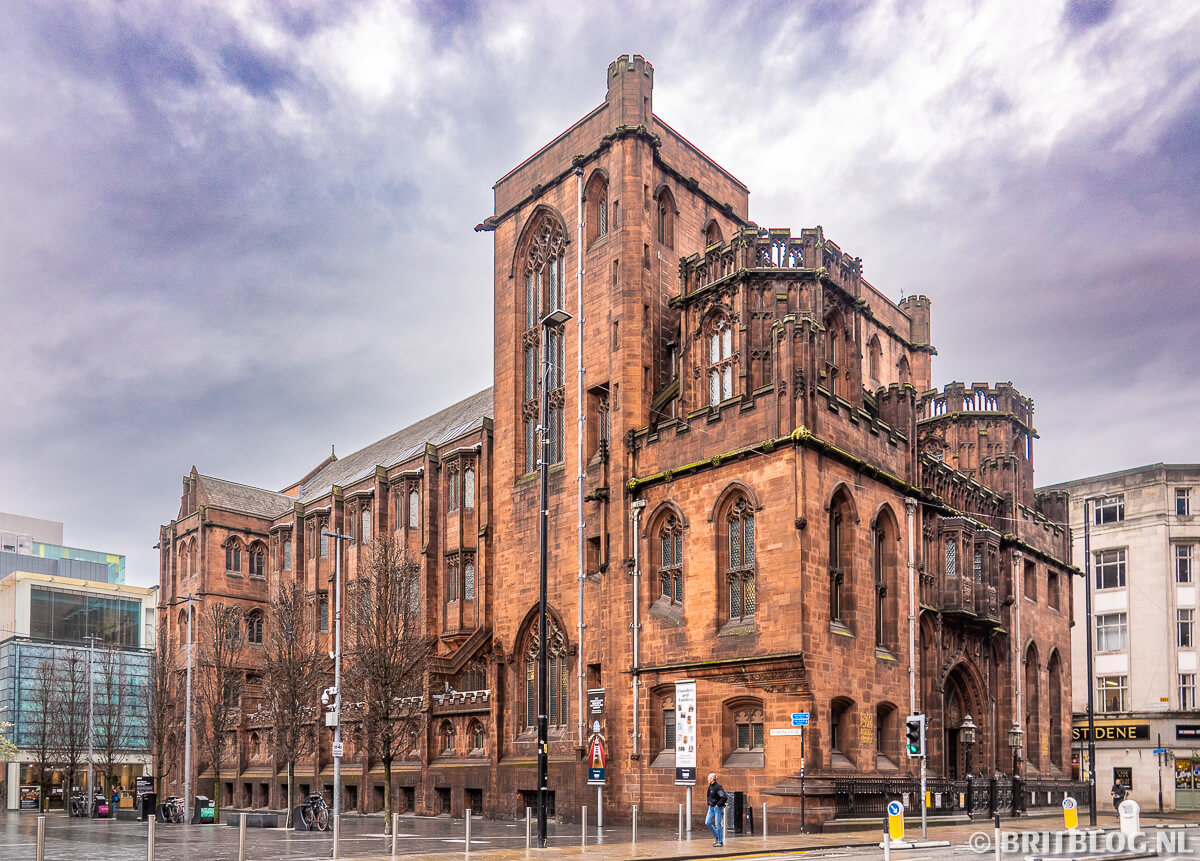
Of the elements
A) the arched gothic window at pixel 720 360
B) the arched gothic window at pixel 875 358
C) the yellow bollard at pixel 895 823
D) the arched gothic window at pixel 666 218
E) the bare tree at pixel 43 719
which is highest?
the arched gothic window at pixel 666 218

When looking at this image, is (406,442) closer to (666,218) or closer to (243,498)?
(243,498)

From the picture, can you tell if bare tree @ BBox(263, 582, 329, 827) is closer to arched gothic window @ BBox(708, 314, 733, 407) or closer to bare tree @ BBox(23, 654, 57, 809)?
bare tree @ BBox(23, 654, 57, 809)

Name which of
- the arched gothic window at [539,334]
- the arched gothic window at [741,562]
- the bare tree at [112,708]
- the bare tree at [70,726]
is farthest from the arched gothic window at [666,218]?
the bare tree at [70,726]

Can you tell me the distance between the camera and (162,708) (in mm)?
59625

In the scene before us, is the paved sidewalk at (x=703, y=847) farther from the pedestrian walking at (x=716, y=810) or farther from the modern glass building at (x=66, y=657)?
the modern glass building at (x=66, y=657)

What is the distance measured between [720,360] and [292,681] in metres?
23.7

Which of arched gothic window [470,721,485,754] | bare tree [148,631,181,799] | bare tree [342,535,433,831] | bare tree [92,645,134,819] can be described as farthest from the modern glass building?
arched gothic window [470,721,485,754]

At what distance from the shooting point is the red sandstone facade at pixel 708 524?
3438cm

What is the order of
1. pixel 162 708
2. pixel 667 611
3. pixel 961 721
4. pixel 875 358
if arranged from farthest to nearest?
pixel 162 708 < pixel 875 358 < pixel 961 721 < pixel 667 611

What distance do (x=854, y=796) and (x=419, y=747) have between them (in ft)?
73.9

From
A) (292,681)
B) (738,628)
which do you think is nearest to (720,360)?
(738,628)

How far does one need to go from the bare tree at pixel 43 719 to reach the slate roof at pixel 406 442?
20518 mm

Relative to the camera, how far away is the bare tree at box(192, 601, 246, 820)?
57469 mm

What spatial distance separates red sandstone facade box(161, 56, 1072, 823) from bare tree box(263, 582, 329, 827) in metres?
4.05
